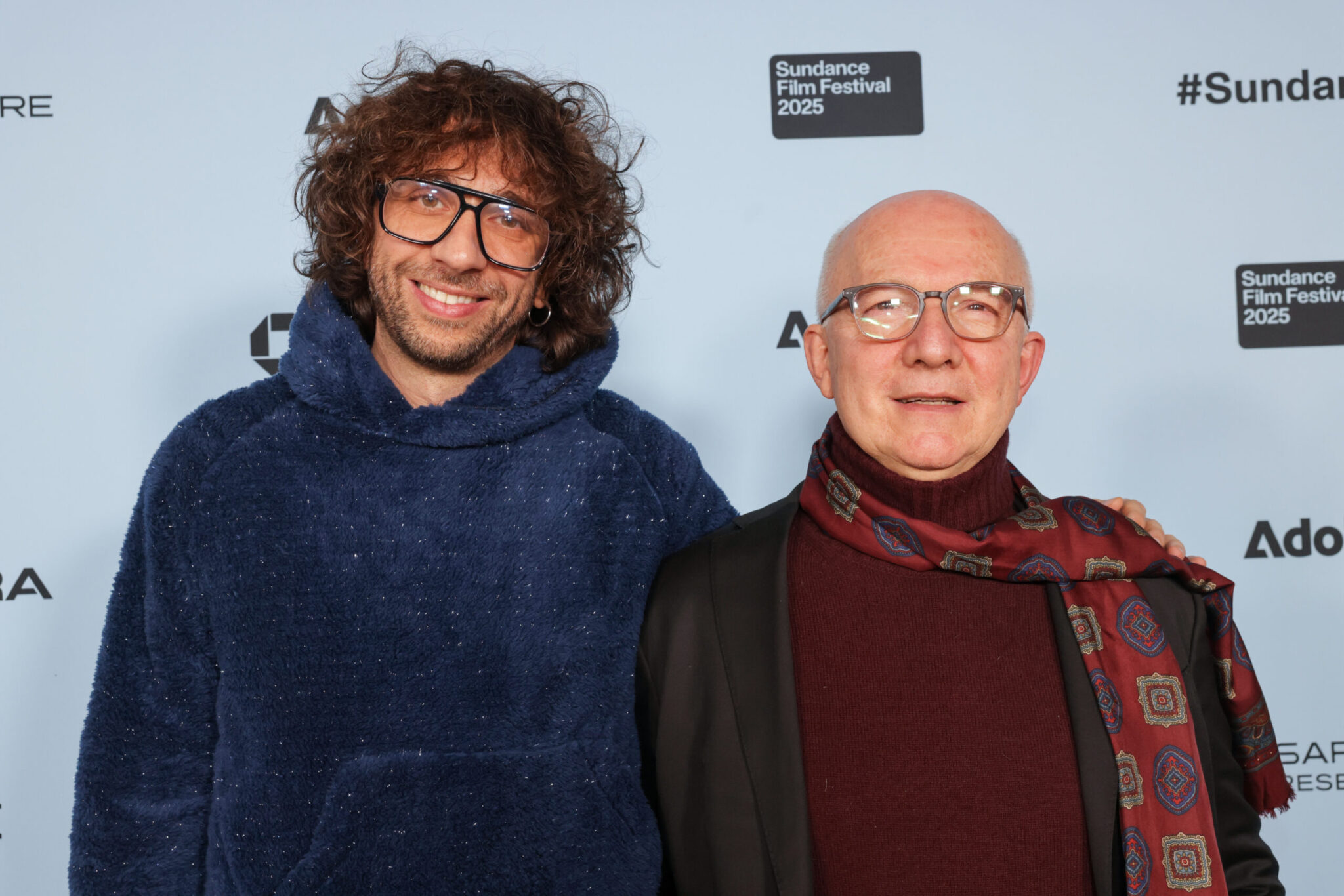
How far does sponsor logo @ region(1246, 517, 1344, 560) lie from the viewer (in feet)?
7.81

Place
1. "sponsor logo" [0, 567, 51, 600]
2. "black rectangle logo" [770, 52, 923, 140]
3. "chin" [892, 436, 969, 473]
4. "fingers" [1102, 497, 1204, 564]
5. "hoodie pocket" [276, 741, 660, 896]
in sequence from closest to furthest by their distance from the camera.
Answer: "hoodie pocket" [276, 741, 660, 896], "chin" [892, 436, 969, 473], "fingers" [1102, 497, 1204, 564], "sponsor logo" [0, 567, 51, 600], "black rectangle logo" [770, 52, 923, 140]

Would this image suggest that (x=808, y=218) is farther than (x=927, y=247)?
Yes

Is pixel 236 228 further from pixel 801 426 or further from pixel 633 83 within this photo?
pixel 801 426

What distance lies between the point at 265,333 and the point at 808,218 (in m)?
1.20

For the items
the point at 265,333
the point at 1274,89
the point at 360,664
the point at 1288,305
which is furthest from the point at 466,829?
the point at 1274,89

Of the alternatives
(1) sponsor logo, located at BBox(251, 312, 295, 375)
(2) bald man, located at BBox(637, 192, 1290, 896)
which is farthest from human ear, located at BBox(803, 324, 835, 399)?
(1) sponsor logo, located at BBox(251, 312, 295, 375)

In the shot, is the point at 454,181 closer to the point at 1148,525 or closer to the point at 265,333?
the point at 265,333

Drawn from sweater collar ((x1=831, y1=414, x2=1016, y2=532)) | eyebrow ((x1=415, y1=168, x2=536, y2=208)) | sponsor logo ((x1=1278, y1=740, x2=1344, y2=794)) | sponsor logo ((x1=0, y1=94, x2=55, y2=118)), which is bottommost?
sponsor logo ((x1=1278, y1=740, x2=1344, y2=794))

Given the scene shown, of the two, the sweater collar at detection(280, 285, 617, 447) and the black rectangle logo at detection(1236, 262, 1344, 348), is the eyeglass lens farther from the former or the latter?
the black rectangle logo at detection(1236, 262, 1344, 348)

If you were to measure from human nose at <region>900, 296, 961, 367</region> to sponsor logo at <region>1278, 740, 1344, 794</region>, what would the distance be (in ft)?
5.32

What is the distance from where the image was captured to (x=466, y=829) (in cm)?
126

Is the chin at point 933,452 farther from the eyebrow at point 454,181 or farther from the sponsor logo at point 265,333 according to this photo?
the sponsor logo at point 265,333

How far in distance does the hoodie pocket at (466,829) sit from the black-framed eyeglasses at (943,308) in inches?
26.0

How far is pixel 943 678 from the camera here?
133 cm
